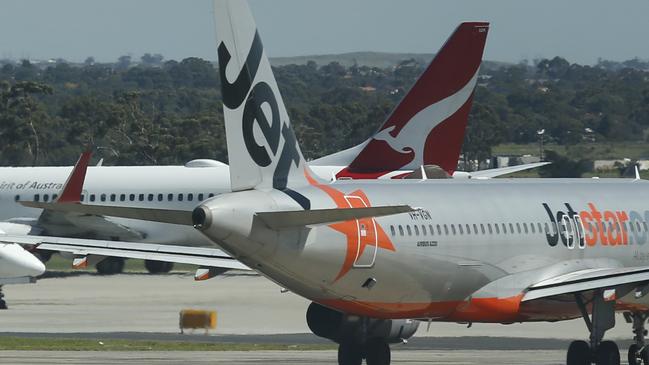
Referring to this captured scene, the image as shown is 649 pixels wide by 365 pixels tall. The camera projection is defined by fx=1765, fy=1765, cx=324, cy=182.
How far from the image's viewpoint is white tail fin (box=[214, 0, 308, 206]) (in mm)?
27391

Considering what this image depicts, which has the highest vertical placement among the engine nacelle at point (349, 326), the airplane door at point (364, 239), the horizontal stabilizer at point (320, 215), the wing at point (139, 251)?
the horizontal stabilizer at point (320, 215)

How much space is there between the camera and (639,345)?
32250mm

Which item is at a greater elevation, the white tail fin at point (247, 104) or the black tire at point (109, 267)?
the white tail fin at point (247, 104)

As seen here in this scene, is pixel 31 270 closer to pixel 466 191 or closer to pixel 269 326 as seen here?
pixel 269 326

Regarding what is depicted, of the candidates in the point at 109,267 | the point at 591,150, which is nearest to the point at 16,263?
the point at 109,267

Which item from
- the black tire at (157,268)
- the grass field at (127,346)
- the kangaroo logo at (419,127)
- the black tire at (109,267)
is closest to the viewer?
the grass field at (127,346)

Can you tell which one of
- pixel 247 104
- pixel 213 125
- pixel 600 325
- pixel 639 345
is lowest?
pixel 213 125

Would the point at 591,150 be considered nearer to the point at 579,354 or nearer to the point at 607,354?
the point at 579,354

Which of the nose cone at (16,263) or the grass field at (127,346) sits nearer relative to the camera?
the grass field at (127,346)

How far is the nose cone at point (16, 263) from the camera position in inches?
1907

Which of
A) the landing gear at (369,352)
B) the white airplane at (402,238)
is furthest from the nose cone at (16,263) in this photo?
the landing gear at (369,352)

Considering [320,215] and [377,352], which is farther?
[377,352]

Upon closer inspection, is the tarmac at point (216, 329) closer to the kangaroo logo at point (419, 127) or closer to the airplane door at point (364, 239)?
the kangaroo logo at point (419, 127)

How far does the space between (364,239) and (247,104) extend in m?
2.90
